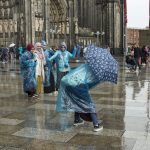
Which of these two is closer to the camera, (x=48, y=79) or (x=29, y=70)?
(x=29, y=70)

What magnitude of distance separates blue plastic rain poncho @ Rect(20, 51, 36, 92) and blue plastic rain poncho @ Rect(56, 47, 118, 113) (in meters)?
4.46

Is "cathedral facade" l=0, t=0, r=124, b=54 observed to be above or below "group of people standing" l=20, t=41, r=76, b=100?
above

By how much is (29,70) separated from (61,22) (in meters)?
40.2

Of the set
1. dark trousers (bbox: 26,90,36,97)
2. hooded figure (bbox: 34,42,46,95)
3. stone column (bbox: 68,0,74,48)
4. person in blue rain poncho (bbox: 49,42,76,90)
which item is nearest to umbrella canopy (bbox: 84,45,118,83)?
person in blue rain poncho (bbox: 49,42,76,90)

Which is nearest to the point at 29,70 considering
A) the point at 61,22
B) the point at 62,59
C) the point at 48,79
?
the point at 62,59

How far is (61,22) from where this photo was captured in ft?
171

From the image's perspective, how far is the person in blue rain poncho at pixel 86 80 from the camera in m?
7.64

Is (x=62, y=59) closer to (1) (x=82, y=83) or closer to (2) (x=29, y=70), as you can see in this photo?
(2) (x=29, y=70)

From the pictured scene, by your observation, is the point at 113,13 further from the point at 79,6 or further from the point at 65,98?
the point at 65,98

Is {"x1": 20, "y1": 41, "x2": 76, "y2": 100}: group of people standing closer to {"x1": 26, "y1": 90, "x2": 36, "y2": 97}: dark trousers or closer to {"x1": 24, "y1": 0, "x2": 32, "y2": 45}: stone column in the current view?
{"x1": 26, "y1": 90, "x2": 36, "y2": 97}: dark trousers

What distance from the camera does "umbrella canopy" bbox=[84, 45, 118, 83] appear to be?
299 inches

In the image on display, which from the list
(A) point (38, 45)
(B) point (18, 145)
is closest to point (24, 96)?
(A) point (38, 45)

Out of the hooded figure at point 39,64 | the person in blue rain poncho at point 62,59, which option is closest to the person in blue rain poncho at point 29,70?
the hooded figure at point 39,64

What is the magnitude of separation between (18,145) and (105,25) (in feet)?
178
